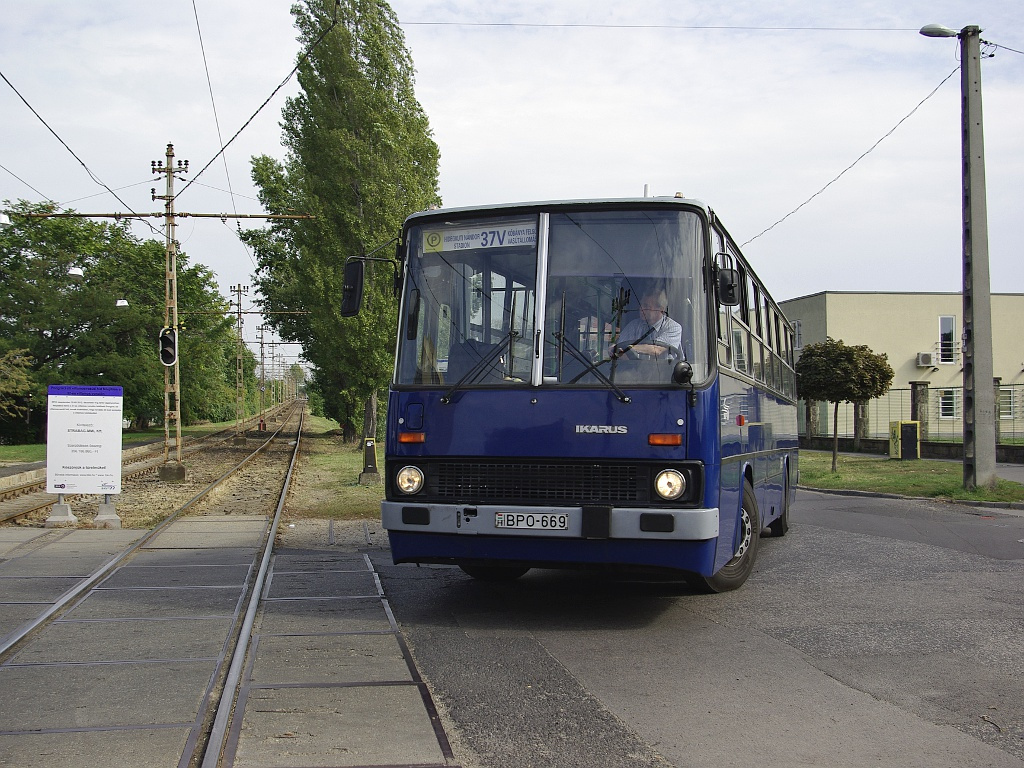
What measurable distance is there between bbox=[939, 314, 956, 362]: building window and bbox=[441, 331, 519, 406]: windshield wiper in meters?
42.7

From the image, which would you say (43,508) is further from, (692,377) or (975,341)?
(975,341)

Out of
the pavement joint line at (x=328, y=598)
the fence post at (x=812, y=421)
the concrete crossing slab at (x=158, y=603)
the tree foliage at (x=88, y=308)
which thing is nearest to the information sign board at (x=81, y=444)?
the concrete crossing slab at (x=158, y=603)

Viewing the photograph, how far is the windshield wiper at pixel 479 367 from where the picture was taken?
6.94 meters

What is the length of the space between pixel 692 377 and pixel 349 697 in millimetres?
2944

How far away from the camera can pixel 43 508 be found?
1608 centimetres

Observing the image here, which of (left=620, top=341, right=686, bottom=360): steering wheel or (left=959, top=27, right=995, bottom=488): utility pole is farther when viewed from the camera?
(left=959, top=27, right=995, bottom=488): utility pole

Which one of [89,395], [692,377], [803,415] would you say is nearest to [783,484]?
[692,377]

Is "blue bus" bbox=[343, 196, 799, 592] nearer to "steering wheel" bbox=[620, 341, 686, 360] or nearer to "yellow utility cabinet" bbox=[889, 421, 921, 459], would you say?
"steering wheel" bbox=[620, 341, 686, 360]

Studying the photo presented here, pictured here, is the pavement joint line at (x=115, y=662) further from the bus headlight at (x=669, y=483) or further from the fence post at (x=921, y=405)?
the fence post at (x=921, y=405)

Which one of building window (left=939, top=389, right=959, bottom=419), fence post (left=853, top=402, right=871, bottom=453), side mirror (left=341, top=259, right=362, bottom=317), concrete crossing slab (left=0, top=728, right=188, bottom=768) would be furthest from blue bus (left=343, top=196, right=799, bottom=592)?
building window (left=939, top=389, right=959, bottom=419)

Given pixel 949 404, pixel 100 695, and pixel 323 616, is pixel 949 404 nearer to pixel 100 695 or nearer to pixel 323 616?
pixel 323 616

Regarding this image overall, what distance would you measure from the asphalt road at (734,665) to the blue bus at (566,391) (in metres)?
0.54

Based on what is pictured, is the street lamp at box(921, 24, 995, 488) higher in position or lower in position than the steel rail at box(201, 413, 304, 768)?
higher

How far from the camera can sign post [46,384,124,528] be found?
528 inches
